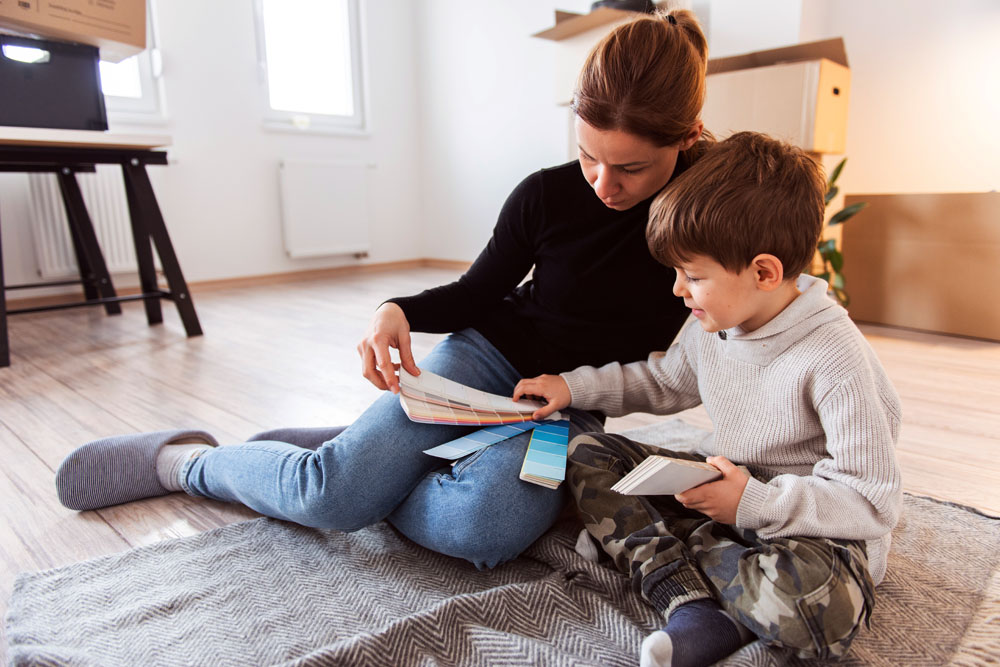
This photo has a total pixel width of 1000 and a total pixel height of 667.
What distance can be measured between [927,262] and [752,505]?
75.2 inches

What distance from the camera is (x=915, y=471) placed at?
3.57 feet

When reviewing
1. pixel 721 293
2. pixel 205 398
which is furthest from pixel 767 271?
pixel 205 398

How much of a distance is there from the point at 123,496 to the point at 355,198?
2.98 meters

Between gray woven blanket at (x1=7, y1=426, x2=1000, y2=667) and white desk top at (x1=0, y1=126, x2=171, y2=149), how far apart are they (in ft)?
4.47

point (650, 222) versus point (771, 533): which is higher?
point (650, 222)

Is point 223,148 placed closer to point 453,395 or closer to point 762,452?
point 453,395

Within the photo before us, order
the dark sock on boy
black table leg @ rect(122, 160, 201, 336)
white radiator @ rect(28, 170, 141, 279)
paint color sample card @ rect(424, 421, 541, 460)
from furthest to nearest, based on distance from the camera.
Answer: white radiator @ rect(28, 170, 141, 279), black table leg @ rect(122, 160, 201, 336), paint color sample card @ rect(424, 421, 541, 460), the dark sock on boy

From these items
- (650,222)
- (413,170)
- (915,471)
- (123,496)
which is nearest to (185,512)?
(123,496)

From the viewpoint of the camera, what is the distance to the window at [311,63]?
136 inches

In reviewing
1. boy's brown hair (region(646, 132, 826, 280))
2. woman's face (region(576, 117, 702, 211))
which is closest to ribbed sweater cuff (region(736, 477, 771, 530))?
boy's brown hair (region(646, 132, 826, 280))

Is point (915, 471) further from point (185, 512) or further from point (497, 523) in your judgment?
point (185, 512)

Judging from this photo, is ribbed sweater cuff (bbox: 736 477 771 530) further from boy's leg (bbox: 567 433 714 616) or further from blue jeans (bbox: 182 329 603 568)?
blue jeans (bbox: 182 329 603 568)

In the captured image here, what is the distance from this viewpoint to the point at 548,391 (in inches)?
34.0

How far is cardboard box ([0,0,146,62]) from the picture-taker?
1.73m
